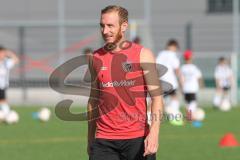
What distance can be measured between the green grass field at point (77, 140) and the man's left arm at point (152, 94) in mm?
5870

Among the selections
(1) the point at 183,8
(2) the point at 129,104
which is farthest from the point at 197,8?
(2) the point at 129,104

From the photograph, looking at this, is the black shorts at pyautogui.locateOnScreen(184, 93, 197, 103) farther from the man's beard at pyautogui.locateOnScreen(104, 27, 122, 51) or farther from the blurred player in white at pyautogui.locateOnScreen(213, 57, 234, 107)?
the man's beard at pyautogui.locateOnScreen(104, 27, 122, 51)

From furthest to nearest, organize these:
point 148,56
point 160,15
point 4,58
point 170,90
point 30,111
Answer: point 160,15 < point 30,111 < point 4,58 < point 170,90 < point 148,56

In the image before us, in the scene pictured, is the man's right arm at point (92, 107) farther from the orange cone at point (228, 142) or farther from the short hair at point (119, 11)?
the orange cone at point (228, 142)

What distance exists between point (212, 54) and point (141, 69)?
25.5 metres

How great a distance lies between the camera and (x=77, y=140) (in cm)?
1603

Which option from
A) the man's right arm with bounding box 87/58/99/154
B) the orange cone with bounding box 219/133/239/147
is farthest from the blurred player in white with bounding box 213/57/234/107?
the man's right arm with bounding box 87/58/99/154

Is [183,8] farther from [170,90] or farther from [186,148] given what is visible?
[186,148]

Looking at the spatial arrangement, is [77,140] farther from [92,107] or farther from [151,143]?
[151,143]

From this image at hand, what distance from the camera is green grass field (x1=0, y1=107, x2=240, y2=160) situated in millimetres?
13234

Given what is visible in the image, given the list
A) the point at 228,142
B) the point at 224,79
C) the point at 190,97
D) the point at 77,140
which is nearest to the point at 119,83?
the point at 228,142

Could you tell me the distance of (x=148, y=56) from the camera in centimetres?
693

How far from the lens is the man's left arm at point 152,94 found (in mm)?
6762

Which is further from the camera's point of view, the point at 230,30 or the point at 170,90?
the point at 230,30
